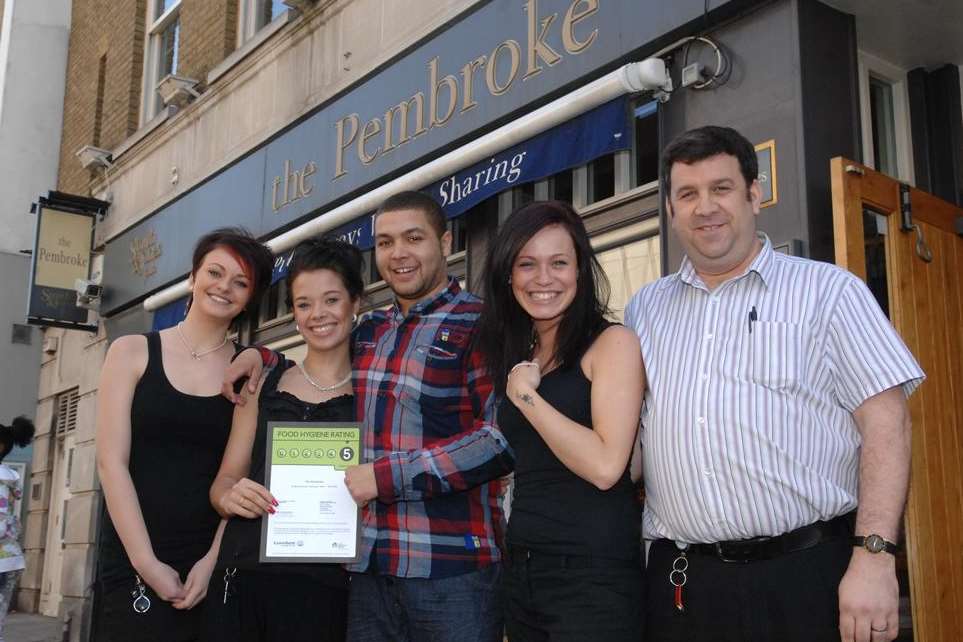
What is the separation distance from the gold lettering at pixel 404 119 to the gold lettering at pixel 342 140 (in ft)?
1.65

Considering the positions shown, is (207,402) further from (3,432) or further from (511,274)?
(3,432)

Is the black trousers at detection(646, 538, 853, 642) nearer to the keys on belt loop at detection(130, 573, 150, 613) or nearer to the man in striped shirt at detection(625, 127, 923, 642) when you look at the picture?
the man in striped shirt at detection(625, 127, 923, 642)

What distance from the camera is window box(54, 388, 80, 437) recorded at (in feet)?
44.5

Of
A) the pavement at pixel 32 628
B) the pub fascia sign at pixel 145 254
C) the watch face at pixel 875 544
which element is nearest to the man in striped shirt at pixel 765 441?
the watch face at pixel 875 544

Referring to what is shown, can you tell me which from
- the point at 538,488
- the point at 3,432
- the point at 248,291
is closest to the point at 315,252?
the point at 248,291

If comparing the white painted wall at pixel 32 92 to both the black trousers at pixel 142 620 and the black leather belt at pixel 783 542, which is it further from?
the black leather belt at pixel 783 542

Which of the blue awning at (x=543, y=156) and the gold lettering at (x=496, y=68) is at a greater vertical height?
the gold lettering at (x=496, y=68)

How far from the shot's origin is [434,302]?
10.3 feet

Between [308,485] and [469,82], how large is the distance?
4497 millimetres

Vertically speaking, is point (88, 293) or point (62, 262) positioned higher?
point (62, 262)

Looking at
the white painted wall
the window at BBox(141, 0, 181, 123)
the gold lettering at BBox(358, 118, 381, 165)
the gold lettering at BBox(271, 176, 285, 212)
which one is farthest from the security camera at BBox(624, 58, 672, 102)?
the white painted wall

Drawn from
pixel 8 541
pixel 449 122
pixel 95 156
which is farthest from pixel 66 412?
pixel 449 122

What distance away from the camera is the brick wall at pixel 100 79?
500 inches

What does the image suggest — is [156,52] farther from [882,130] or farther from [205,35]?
[882,130]
